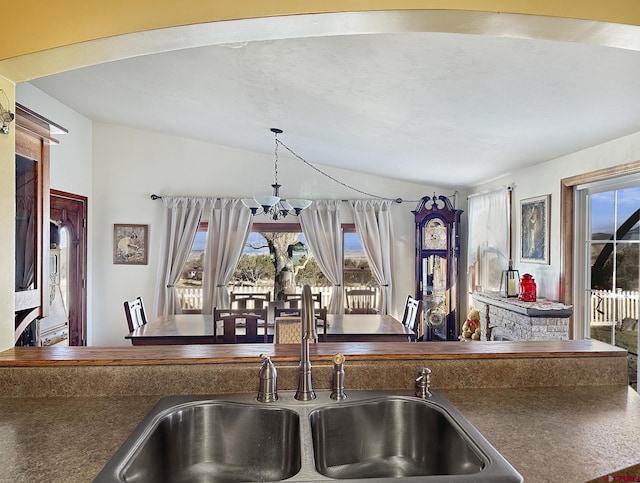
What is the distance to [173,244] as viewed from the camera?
5516 millimetres

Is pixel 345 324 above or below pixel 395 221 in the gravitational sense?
below

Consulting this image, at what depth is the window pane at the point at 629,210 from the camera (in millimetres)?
2951

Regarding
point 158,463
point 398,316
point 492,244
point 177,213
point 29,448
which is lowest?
point 398,316

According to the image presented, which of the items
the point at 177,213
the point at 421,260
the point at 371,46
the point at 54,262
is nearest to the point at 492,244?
the point at 421,260

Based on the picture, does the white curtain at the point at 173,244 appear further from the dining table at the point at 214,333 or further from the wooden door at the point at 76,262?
the dining table at the point at 214,333

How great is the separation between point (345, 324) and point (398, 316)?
2147 mm

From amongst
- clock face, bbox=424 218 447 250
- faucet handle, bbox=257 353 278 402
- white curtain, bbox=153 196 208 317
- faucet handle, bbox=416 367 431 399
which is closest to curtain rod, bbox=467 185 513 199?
clock face, bbox=424 218 447 250

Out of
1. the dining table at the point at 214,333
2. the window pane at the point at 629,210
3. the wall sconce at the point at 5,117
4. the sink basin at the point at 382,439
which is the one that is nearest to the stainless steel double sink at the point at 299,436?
the sink basin at the point at 382,439

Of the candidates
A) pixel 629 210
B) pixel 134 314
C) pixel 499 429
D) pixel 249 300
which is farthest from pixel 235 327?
pixel 629 210

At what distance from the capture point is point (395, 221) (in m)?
5.90

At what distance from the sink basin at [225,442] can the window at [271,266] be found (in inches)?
174

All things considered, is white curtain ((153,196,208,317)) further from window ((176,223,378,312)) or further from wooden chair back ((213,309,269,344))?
wooden chair back ((213,309,269,344))

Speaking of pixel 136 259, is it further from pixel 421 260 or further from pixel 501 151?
pixel 501 151

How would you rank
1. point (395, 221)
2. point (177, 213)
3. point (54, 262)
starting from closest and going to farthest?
point (54, 262), point (177, 213), point (395, 221)
